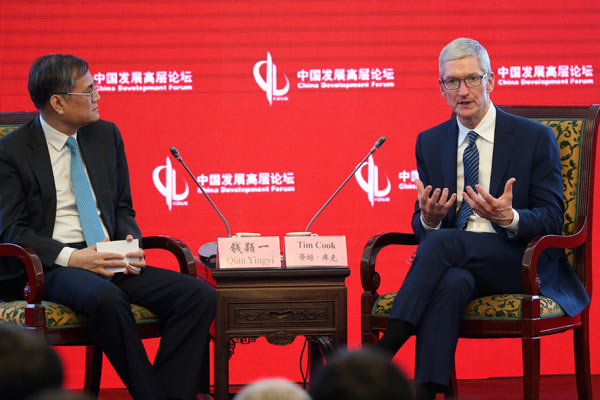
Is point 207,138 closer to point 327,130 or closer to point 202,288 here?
point 327,130

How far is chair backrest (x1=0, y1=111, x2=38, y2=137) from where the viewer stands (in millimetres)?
2926

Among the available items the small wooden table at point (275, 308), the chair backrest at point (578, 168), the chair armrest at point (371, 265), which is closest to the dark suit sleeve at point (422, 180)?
the chair armrest at point (371, 265)

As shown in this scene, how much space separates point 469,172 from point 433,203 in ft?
0.90

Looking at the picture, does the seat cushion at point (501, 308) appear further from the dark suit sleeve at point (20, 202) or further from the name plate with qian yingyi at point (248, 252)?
the dark suit sleeve at point (20, 202)

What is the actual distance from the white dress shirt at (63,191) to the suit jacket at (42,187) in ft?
0.11

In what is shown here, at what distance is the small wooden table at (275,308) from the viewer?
2.41 meters

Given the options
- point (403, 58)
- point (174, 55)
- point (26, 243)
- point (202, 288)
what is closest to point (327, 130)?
point (403, 58)

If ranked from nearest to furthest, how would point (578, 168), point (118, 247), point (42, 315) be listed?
point (42, 315), point (118, 247), point (578, 168)

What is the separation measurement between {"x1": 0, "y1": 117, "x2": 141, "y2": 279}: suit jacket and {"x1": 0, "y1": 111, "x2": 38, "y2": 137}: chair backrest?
15 centimetres

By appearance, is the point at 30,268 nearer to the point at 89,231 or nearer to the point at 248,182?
the point at 89,231

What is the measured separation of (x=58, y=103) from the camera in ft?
9.07

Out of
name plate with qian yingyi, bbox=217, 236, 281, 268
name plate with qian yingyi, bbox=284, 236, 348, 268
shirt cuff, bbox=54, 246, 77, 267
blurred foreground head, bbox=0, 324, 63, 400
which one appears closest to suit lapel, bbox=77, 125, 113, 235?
shirt cuff, bbox=54, 246, 77, 267

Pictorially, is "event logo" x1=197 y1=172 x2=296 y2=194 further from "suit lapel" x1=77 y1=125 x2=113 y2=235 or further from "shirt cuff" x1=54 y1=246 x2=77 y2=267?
"shirt cuff" x1=54 y1=246 x2=77 y2=267

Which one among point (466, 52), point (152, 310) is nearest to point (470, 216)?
point (466, 52)
